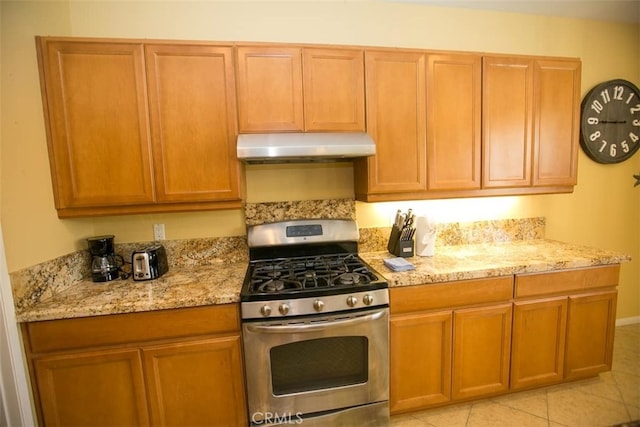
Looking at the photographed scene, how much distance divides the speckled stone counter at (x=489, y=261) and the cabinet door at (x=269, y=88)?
3.69ft

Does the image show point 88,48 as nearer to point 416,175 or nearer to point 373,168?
point 373,168

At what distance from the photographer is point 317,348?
154 cm

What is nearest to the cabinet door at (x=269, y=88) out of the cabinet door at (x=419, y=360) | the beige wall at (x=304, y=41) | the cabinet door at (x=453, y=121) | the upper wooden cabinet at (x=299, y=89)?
the upper wooden cabinet at (x=299, y=89)

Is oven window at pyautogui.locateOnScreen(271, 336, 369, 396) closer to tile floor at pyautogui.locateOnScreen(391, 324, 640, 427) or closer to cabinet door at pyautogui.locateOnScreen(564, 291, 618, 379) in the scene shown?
tile floor at pyautogui.locateOnScreen(391, 324, 640, 427)

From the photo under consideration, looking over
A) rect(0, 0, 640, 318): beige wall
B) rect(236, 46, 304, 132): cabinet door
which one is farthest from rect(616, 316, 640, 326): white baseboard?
rect(236, 46, 304, 132): cabinet door

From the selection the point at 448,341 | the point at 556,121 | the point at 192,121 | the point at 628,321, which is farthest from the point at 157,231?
the point at 628,321

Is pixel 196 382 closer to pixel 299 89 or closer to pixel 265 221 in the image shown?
pixel 265 221

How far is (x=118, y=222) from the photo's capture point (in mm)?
1948

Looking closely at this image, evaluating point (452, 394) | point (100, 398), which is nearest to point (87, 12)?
point (100, 398)

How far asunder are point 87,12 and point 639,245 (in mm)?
4908

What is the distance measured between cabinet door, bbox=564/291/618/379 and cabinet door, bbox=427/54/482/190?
106 centimetres

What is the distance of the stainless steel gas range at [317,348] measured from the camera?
146 cm

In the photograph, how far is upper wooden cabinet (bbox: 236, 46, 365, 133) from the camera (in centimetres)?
167

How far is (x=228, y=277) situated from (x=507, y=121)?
219cm
